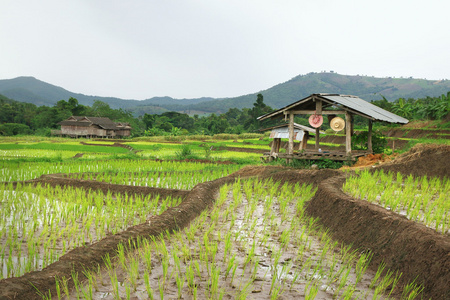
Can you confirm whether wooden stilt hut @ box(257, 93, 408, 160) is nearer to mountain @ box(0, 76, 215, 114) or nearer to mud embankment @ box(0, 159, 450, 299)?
mud embankment @ box(0, 159, 450, 299)

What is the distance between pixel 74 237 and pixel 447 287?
13.5ft

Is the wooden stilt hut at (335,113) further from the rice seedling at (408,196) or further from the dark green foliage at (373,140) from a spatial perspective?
the rice seedling at (408,196)

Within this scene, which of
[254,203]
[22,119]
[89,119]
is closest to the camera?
[254,203]

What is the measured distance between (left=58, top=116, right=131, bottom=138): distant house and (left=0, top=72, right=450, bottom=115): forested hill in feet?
235

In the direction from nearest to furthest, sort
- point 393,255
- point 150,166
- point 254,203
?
point 393,255, point 254,203, point 150,166

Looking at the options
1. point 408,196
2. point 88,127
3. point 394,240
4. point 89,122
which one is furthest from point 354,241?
point 89,122

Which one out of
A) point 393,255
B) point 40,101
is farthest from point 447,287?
point 40,101

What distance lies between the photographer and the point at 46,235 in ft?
15.3

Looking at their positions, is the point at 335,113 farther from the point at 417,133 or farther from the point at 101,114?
A: the point at 101,114

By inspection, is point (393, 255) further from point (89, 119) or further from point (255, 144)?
point (89, 119)

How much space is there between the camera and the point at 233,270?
3.24 m

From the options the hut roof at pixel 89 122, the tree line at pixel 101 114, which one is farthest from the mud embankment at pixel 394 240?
the hut roof at pixel 89 122

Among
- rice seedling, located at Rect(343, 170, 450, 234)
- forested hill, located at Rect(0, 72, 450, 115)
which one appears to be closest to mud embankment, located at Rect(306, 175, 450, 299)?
rice seedling, located at Rect(343, 170, 450, 234)

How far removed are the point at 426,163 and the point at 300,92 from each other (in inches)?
5126
